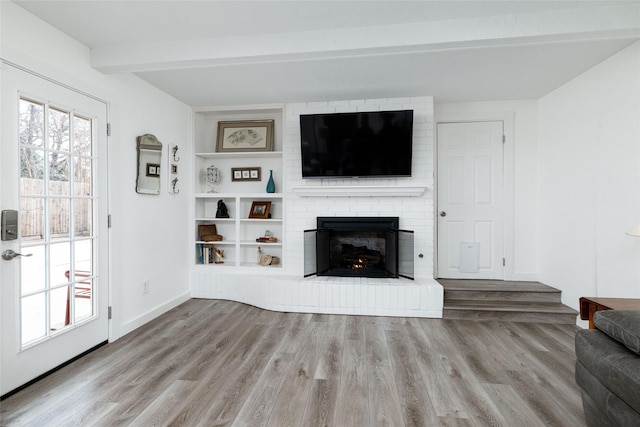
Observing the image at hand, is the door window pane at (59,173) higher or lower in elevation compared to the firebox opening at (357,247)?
higher

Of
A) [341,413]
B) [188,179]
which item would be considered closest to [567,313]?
[341,413]

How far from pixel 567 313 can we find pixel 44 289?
176 inches

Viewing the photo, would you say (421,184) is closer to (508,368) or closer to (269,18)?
(508,368)

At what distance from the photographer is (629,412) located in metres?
1.19

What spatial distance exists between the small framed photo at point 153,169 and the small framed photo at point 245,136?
3.42ft

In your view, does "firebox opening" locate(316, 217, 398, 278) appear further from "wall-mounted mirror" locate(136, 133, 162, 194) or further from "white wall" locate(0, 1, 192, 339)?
"wall-mounted mirror" locate(136, 133, 162, 194)

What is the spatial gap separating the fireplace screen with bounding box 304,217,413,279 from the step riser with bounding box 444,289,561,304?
0.52 m

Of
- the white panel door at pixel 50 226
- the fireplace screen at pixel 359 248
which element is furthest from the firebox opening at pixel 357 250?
the white panel door at pixel 50 226

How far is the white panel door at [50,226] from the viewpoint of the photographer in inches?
74.4

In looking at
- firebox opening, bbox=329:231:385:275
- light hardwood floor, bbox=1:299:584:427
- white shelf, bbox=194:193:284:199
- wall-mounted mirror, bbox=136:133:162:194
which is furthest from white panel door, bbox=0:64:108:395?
firebox opening, bbox=329:231:385:275

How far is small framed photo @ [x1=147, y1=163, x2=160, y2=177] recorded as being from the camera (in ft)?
10.3

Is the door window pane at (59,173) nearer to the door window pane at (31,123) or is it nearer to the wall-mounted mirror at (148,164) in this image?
the door window pane at (31,123)

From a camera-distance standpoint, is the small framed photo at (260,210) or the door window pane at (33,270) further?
the small framed photo at (260,210)

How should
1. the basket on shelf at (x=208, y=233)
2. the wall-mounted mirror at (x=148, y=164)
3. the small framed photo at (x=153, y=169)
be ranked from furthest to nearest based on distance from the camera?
the basket on shelf at (x=208, y=233) < the small framed photo at (x=153, y=169) < the wall-mounted mirror at (x=148, y=164)
